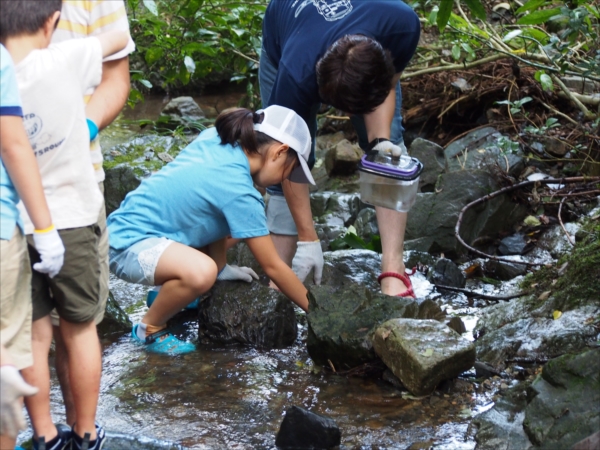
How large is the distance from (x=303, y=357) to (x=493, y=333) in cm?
76

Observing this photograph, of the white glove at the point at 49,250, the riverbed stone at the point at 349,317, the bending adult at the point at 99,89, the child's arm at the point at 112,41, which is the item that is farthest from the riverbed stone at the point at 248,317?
the white glove at the point at 49,250

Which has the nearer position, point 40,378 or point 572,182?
point 40,378

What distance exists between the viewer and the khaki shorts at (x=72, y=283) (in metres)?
2.03

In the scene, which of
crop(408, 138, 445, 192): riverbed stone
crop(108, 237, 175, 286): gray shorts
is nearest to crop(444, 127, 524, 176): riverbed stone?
crop(408, 138, 445, 192): riverbed stone

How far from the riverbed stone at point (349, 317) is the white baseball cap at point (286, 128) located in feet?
1.83

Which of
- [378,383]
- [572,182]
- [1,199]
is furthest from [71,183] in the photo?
[572,182]

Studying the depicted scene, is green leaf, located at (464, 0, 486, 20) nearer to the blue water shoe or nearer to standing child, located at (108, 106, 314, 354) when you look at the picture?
standing child, located at (108, 106, 314, 354)

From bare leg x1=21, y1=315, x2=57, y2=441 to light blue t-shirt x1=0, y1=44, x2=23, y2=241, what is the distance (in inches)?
13.8

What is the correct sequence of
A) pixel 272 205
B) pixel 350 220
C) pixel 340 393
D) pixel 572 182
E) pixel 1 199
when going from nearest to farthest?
pixel 1 199 → pixel 340 393 → pixel 272 205 → pixel 572 182 → pixel 350 220

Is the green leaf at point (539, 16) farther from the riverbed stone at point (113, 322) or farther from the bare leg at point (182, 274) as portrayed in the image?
the riverbed stone at point (113, 322)

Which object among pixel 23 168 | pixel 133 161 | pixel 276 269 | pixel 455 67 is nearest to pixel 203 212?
pixel 276 269

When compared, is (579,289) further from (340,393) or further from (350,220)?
(350,220)

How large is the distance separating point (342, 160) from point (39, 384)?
12.7 feet

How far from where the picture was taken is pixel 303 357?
3.13 m
